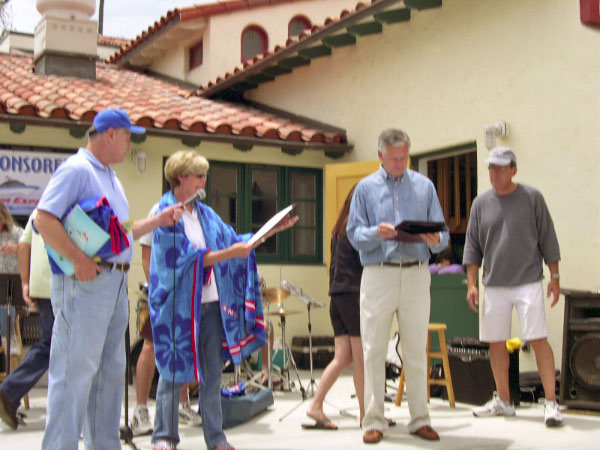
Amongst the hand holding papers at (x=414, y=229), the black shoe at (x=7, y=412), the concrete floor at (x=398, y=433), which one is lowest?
the concrete floor at (x=398, y=433)

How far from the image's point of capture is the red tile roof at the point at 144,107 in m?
9.56

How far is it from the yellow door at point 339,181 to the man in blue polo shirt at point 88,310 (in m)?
5.71

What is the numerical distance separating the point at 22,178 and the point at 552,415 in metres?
6.33

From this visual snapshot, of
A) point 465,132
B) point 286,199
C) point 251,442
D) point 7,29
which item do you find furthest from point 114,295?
point 7,29

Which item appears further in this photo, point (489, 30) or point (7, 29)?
point (7, 29)

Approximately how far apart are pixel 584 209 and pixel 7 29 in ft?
46.8

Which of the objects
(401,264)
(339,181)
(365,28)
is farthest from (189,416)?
(365,28)

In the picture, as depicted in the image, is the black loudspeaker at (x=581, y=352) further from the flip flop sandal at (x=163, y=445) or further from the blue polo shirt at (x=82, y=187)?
the blue polo shirt at (x=82, y=187)

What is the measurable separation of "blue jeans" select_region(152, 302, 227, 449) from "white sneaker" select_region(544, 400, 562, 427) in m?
2.50

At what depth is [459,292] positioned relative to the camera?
9172 mm

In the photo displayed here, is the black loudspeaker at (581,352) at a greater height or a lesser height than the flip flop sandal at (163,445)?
greater

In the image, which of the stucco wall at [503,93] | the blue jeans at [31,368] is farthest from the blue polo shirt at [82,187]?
the stucco wall at [503,93]

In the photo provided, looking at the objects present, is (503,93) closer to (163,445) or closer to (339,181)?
(339,181)

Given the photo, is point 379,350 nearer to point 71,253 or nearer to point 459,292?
point 71,253
